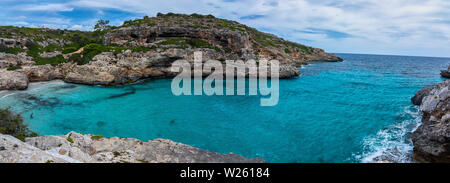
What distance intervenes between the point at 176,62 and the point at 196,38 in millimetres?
10757

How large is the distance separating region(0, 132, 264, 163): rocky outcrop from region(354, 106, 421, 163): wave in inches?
378

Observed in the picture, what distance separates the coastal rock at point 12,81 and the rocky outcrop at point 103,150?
976 inches

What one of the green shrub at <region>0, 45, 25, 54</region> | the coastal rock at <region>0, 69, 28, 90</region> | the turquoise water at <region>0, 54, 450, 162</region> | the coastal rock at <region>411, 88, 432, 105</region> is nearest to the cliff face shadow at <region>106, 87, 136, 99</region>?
the turquoise water at <region>0, 54, 450, 162</region>

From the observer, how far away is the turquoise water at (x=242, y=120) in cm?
1498

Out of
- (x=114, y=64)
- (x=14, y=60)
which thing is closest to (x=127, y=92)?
(x=114, y=64)

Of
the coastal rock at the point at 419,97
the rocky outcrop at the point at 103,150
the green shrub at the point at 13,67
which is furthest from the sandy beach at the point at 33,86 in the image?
the coastal rock at the point at 419,97

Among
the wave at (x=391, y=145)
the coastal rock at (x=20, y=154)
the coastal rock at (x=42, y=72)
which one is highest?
the coastal rock at (x=42, y=72)

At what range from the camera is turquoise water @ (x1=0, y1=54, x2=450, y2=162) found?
590 inches

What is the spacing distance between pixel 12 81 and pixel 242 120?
29.4 m

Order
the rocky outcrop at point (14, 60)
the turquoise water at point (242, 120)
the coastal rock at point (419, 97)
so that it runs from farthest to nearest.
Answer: the rocky outcrop at point (14, 60) < the coastal rock at point (419, 97) < the turquoise water at point (242, 120)

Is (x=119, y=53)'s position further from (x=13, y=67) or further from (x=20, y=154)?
(x=20, y=154)

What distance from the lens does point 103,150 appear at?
29.9ft

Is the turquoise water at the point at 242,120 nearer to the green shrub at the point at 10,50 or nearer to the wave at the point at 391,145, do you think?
the wave at the point at 391,145

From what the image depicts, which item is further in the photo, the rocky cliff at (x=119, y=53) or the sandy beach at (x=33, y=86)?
→ the rocky cliff at (x=119, y=53)
